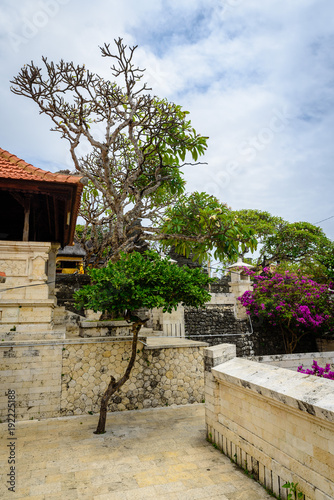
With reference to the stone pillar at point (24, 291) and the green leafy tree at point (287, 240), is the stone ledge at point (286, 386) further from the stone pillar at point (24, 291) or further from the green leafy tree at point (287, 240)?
the green leafy tree at point (287, 240)

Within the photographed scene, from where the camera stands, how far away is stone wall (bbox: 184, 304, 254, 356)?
42.4ft

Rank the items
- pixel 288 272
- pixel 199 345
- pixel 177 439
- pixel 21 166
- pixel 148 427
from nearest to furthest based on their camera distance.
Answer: pixel 177 439 < pixel 148 427 < pixel 21 166 < pixel 199 345 < pixel 288 272

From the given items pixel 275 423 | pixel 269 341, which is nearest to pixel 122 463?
pixel 275 423

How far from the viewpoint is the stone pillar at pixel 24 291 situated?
7129 millimetres

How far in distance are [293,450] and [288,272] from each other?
11.5 m

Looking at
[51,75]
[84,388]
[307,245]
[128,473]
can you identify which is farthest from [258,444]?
[307,245]

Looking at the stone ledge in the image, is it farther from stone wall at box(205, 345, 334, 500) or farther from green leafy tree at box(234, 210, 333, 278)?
green leafy tree at box(234, 210, 333, 278)

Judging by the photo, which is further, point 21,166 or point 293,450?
point 21,166

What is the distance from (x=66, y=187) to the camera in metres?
7.35

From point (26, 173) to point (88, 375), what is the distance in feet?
16.1

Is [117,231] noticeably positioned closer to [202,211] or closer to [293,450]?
[202,211]

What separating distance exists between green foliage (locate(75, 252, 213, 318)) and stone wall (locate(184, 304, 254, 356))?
651 centimetres

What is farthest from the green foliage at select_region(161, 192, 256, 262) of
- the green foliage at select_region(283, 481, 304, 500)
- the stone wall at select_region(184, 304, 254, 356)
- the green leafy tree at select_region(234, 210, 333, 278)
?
the green leafy tree at select_region(234, 210, 333, 278)

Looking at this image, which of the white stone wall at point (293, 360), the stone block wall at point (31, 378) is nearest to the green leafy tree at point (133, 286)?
the stone block wall at point (31, 378)
